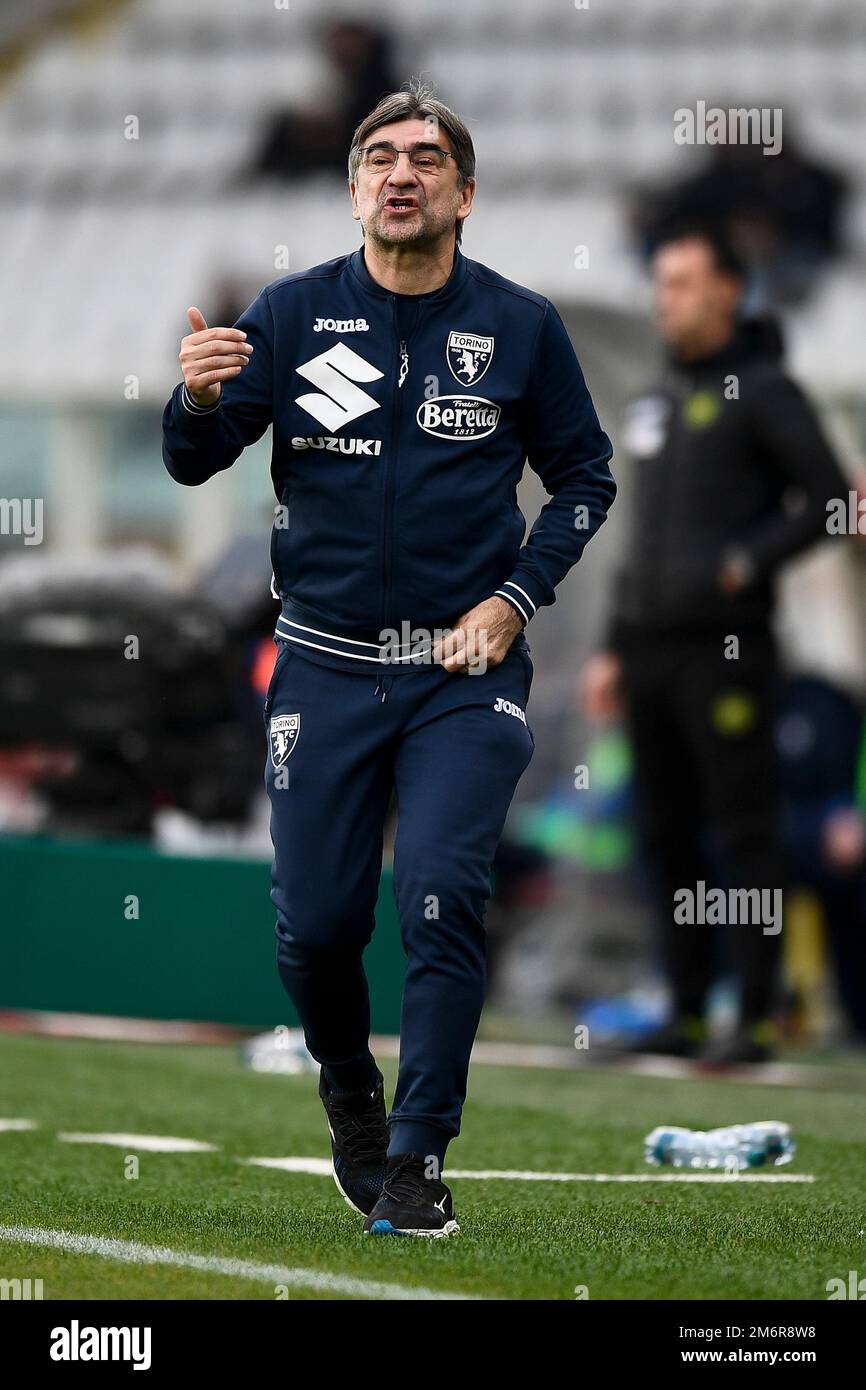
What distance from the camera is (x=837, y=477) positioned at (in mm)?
7699

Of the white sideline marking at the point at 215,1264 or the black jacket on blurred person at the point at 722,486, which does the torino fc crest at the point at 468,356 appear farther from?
the black jacket on blurred person at the point at 722,486

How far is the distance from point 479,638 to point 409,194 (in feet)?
2.48

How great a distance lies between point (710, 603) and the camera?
25.6ft

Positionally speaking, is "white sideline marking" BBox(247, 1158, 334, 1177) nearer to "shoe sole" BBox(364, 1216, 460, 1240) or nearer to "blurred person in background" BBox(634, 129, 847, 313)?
"shoe sole" BBox(364, 1216, 460, 1240)

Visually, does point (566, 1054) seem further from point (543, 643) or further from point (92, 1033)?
point (543, 643)

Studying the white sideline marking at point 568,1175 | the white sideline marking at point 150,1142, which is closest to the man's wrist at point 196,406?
the white sideline marking at point 568,1175

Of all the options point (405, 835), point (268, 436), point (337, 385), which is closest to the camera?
point (405, 835)

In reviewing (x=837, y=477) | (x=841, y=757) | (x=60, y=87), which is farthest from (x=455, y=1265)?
(x=60, y=87)

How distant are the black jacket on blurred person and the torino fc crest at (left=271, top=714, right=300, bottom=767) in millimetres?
3493

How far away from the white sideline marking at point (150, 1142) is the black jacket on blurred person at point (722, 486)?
272cm

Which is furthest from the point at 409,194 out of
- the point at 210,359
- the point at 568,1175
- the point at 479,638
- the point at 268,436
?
the point at 268,436

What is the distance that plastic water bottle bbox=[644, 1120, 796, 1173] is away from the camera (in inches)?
220

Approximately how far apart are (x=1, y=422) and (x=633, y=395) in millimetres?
6182

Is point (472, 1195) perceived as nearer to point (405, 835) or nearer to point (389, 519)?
point (405, 835)
